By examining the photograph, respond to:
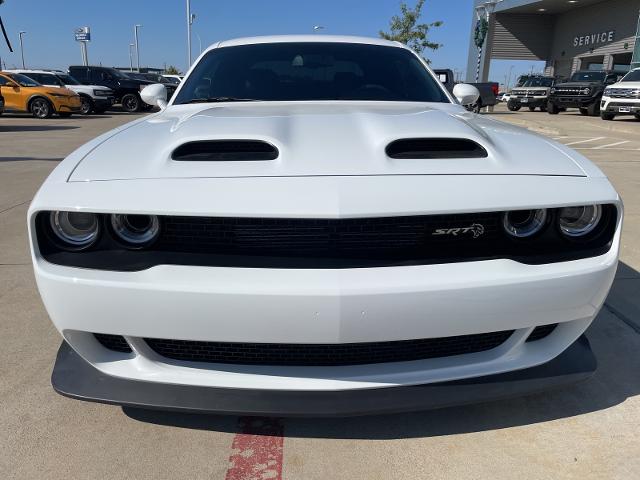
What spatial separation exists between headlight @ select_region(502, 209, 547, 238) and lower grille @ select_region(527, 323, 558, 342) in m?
0.35

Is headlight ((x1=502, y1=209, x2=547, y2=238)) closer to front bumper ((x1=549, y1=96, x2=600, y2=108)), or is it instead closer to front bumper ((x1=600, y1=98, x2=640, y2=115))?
front bumper ((x1=600, y1=98, x2=640, y2=115))

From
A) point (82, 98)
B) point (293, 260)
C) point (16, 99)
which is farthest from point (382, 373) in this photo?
point (82, 98)

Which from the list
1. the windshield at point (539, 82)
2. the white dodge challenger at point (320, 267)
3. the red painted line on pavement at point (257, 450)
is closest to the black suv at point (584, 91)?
the windshield at point (539, 82)

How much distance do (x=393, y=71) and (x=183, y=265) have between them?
81.6 inches

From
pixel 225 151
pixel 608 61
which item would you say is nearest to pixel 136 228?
pixel 225 151

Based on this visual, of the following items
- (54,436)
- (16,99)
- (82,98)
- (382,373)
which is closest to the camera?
(382,373)

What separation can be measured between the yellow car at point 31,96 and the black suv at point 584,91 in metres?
18.6

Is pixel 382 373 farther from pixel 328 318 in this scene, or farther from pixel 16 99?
pixel 16 99

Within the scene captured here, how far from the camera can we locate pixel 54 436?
72.4 inches

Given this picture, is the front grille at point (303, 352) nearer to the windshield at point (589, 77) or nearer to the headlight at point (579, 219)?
the headlight at point (579, 219)

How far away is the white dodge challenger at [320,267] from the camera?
1.47 metres

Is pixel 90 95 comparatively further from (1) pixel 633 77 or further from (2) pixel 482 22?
(2) pixel 482 22

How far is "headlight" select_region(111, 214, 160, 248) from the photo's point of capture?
5.22 ft

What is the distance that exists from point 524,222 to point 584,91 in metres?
21.7
